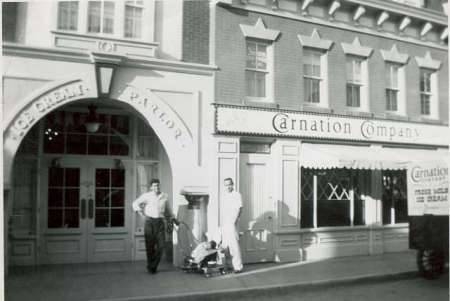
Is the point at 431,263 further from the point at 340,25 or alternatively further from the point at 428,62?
the point at 428,62

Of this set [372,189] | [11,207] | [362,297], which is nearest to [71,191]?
[11,207]

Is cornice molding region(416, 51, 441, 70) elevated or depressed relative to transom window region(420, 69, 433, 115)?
elevated

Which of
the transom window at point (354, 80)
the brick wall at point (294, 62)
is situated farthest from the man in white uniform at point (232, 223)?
the transom window at point (354, 80)

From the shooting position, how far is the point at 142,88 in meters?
9.52

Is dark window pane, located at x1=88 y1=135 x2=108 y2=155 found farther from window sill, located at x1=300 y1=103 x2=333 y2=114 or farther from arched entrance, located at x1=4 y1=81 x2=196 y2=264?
window sill, located at x1=300 y1=103 x2=333 y2=114

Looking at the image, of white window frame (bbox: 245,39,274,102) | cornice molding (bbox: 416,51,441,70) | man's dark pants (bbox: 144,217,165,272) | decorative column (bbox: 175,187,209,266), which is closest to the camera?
man's dark pants (bbox: 144,217,165,272)

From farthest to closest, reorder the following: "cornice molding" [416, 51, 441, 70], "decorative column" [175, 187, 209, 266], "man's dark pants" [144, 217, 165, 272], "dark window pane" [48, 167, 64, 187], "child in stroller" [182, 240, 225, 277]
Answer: "cornice molding" [416, 51, 441, 70] → "dark window pane" [48, 167, 64, 187] → "decorative column" [175, 187, 209, 266] → "man's dark pants" [144, 217, 165, 272] → "child in stroller" [182, 240, 225, 277]

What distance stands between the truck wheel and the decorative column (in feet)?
13.7

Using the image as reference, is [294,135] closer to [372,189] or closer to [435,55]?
[372,189]

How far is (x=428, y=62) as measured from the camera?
13.1 m

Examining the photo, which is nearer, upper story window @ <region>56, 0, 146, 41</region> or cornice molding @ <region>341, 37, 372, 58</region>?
upper story window @ <region>56, 0, 146, 41</region>

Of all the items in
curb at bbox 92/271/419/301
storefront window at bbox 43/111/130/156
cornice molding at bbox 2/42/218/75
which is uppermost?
cornice molding at bbox 2/42/218/75

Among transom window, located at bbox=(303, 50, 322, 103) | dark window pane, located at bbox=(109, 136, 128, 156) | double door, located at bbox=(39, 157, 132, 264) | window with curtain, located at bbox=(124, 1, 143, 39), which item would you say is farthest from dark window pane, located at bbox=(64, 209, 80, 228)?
transom window, located at bbox=(303, 50, 322, 103)

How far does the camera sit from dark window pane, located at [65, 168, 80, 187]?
10.2m
